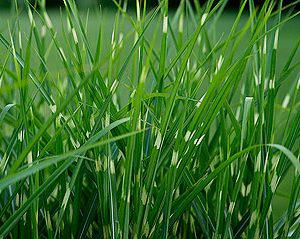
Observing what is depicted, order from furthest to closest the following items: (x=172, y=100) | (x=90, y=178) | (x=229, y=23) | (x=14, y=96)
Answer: (x=229, y=23)
(x=14, y=96)
(x=90, y=178)
(x=172, y=100)

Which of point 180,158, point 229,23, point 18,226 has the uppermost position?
point 180,158

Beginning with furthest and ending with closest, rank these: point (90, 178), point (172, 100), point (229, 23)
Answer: point (229, 23)
point (90, 178)
point (172, 100)

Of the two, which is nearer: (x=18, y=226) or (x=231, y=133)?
(x=18, y=226)

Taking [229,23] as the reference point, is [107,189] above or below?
above

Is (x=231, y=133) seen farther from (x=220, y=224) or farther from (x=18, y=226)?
(x=18, y=226)

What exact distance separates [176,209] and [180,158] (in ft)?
Answer: 0.20

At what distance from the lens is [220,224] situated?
79 centimetres

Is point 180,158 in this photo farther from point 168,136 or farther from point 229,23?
point 229,23

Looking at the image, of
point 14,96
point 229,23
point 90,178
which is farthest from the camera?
point 229,23

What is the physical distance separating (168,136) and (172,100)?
0.07 metres

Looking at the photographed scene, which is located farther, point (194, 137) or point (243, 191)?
point (243, 191)

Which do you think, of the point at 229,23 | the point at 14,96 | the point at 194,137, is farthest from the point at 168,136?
the point at 229,23

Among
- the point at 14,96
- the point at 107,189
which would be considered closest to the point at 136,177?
the point at 107,189

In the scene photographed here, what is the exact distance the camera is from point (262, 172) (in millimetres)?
775
